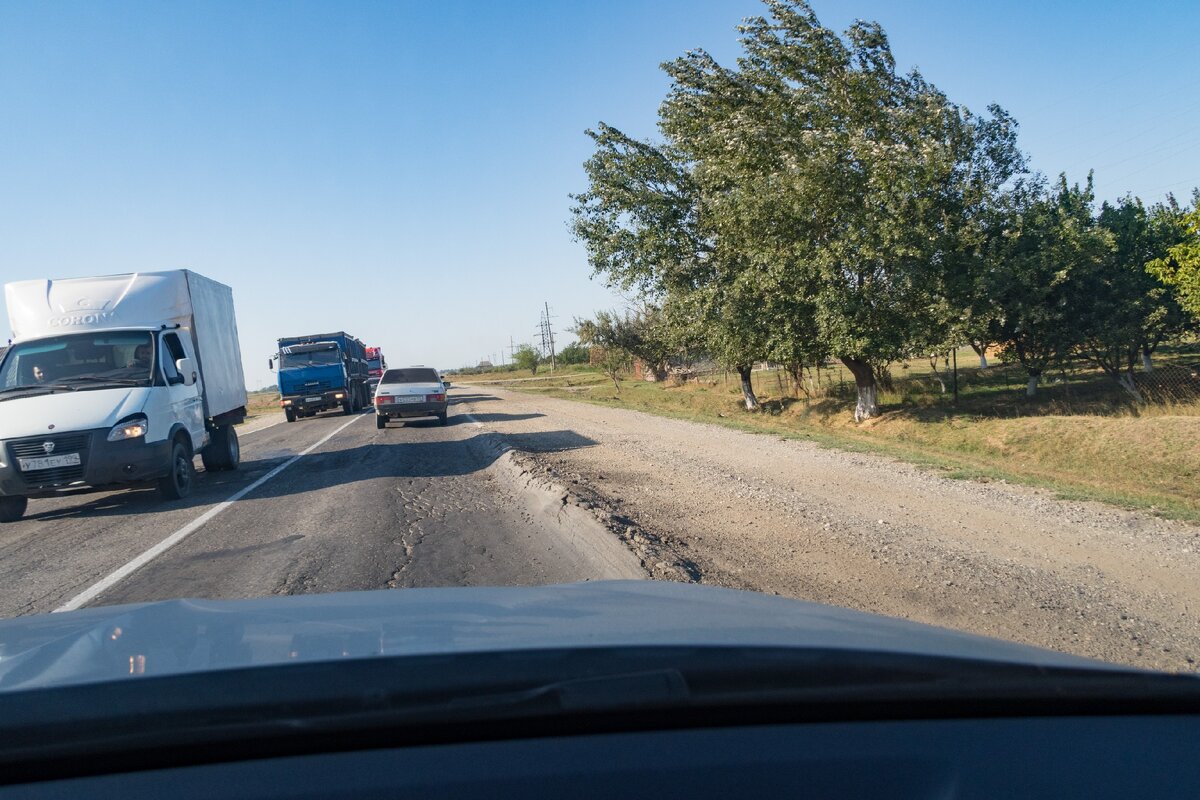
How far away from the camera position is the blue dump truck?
112 feet

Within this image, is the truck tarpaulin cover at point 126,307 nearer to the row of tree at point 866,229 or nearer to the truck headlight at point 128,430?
the truck headlight at point 128,430

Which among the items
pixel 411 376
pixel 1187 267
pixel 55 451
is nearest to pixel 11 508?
pixel 55 451

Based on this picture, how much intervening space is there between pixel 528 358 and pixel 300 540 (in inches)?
4328

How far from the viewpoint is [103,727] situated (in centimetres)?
183

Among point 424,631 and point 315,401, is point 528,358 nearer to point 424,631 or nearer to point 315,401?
point 315,401

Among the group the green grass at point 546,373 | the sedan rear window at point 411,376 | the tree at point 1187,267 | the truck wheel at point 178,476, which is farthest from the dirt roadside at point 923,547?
the green grass at point 546,373

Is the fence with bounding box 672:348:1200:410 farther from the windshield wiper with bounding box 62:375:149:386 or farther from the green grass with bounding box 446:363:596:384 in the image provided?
the green grass with bounding box 446:363:596:384

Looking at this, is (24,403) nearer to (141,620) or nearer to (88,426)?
(88,426)

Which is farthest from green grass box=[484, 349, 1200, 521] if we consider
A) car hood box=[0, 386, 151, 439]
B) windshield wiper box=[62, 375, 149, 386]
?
windshield wiper box=[62, 375, 149, 386]

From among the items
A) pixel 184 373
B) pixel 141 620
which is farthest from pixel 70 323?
pixel 141 620

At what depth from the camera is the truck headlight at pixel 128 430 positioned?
10438 mm

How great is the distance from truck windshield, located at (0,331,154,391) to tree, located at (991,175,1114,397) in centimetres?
1958

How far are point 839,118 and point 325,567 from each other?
19.6 meters

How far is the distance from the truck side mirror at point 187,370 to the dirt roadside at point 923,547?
5634 millimetres
